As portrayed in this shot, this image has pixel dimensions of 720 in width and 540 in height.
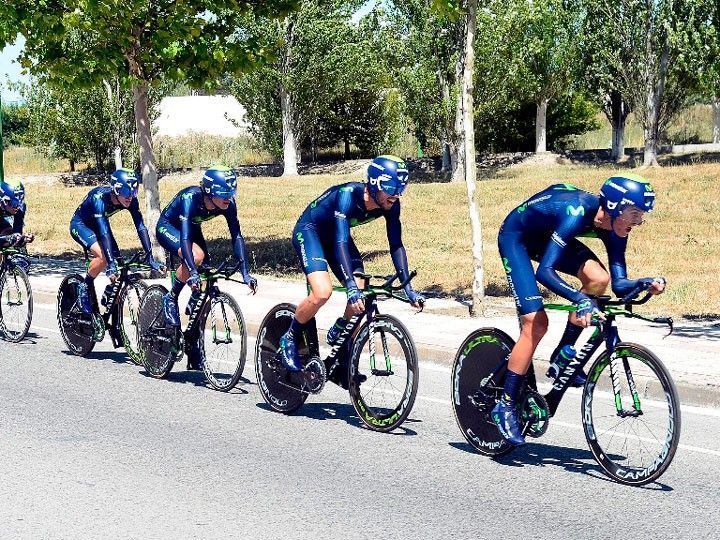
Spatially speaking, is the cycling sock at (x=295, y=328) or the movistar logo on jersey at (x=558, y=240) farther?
the cycling sock at (x=295, y=328)

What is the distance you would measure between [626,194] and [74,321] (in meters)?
7.26

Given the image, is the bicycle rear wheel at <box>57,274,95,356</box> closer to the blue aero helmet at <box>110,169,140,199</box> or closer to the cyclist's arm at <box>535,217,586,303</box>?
the blue aero helmet at <box>110,169,140,199</box>

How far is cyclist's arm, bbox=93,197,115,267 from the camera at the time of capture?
37.9 ft

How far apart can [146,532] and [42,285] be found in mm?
13060

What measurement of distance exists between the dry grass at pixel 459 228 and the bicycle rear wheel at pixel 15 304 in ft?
21.3

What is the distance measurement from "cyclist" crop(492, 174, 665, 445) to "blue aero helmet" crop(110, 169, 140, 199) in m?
4.88

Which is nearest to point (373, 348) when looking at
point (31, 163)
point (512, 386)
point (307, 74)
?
point (512, 386)

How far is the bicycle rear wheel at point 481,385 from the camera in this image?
7.82 metres

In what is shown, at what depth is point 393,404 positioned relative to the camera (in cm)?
864

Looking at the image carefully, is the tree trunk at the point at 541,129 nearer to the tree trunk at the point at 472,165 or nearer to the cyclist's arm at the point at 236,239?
the tree trunk at the point at 472,165

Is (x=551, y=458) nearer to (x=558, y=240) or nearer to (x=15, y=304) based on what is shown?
(x=558, y=240)

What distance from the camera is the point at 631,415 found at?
7109mm

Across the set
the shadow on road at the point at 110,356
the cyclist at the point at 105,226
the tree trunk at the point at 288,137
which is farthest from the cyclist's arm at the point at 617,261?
the tree trunk at the point at 288,137

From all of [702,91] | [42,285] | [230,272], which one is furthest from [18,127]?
[230,272]
